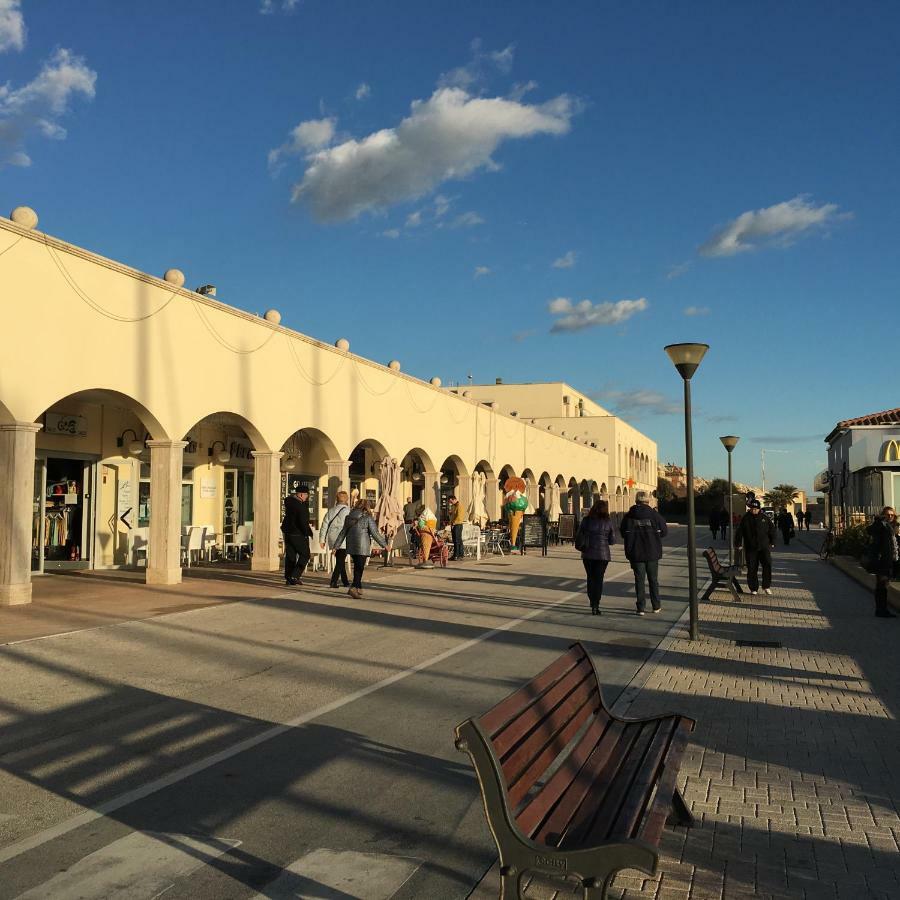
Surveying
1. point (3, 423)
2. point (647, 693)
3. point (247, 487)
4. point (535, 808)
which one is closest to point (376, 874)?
point (535, 808)

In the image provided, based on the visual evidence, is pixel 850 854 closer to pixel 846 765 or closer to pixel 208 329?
pixel 846 765

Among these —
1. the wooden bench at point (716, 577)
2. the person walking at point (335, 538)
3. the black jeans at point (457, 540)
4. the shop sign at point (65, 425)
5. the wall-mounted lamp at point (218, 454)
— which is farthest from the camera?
the black jeans at point (457, 540)

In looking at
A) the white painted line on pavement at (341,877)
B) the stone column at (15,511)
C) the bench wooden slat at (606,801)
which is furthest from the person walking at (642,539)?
the white painted line on pavement at (341,877)

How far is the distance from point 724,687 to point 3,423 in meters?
10.2

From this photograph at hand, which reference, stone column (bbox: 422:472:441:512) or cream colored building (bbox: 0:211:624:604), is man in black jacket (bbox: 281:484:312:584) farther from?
stone column (bbox: 422:472:441:512)

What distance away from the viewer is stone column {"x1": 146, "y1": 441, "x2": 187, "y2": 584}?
15.1 meters

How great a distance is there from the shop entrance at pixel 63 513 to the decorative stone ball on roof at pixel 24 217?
5590 mm

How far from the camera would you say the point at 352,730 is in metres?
6.13

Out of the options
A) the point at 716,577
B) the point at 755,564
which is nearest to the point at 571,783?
the point at 716,577

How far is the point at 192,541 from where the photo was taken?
19.2 meters

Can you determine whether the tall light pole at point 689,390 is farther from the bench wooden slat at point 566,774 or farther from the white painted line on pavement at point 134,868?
the white painted line on pavement at point 134,868

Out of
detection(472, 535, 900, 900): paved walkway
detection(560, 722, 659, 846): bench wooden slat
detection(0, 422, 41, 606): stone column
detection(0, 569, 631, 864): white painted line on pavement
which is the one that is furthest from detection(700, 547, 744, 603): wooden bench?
detection(0, 422, 41, 606): stone column

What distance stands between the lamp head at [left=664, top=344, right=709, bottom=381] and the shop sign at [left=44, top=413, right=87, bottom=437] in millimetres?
11761

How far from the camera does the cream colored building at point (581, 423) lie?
61.7m
